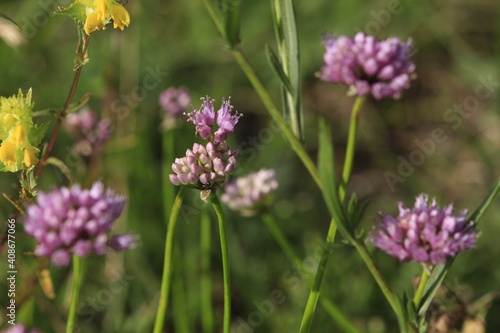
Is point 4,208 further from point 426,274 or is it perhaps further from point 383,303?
point 426,274

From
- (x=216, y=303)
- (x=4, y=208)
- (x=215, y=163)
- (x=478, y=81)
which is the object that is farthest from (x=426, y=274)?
(x=478, y=81)

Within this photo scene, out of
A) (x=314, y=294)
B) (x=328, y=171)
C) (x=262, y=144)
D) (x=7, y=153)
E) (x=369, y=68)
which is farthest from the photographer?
(x=262, y=144)

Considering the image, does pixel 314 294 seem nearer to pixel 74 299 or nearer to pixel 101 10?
pixel 74 299

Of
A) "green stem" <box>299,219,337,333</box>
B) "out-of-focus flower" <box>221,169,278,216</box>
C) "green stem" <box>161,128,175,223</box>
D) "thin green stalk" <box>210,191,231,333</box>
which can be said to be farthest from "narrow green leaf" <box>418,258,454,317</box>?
"green stem" <box>161,128,175,223</box>

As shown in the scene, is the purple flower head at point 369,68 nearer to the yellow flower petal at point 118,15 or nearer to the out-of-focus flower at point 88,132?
the yellow flower petal at point 118,15

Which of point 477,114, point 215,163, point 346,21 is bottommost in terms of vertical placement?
point 477,114

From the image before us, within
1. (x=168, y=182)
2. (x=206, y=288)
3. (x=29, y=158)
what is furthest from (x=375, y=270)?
(x=168, y=182)

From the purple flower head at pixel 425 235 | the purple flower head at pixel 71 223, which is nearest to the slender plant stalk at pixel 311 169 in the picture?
the purple flower head at pixel 425 235
